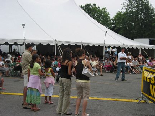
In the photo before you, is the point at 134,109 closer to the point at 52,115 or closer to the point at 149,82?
the point at 149,82

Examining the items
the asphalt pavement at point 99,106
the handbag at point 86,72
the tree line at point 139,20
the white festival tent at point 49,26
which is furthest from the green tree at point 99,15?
the handbag at point 86,72

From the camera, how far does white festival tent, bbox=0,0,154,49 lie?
15.0 m

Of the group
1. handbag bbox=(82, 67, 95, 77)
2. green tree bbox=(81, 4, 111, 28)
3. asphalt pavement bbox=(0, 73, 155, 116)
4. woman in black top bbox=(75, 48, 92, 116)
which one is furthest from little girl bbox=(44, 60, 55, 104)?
green tree bbox=(81, 4, 111, 28)

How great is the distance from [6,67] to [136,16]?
132 feet

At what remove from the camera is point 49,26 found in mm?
17078

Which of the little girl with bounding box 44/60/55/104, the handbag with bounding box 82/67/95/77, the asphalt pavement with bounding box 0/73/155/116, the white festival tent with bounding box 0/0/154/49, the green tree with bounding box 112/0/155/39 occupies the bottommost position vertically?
the asphalt pavement with bounding box 0/73/155/116

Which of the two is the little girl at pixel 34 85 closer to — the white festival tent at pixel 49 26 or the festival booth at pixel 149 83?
the festival booth at pixel 149 83

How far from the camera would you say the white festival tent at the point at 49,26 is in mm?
15000

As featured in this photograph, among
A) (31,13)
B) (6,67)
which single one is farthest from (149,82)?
(31,13)

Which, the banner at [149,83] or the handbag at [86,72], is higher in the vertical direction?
the handbag at [86,72]

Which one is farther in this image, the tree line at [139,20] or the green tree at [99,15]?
the green tree at [99,15]

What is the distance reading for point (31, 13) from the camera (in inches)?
694

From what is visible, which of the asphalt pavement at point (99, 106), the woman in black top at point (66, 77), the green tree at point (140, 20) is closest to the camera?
the woman in black top at point (66, 77)

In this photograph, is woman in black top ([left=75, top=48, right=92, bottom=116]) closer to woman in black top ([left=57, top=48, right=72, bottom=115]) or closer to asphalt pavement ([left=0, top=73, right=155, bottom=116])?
woman in black top ([left=57, top=48, right=72, bottom=115])
